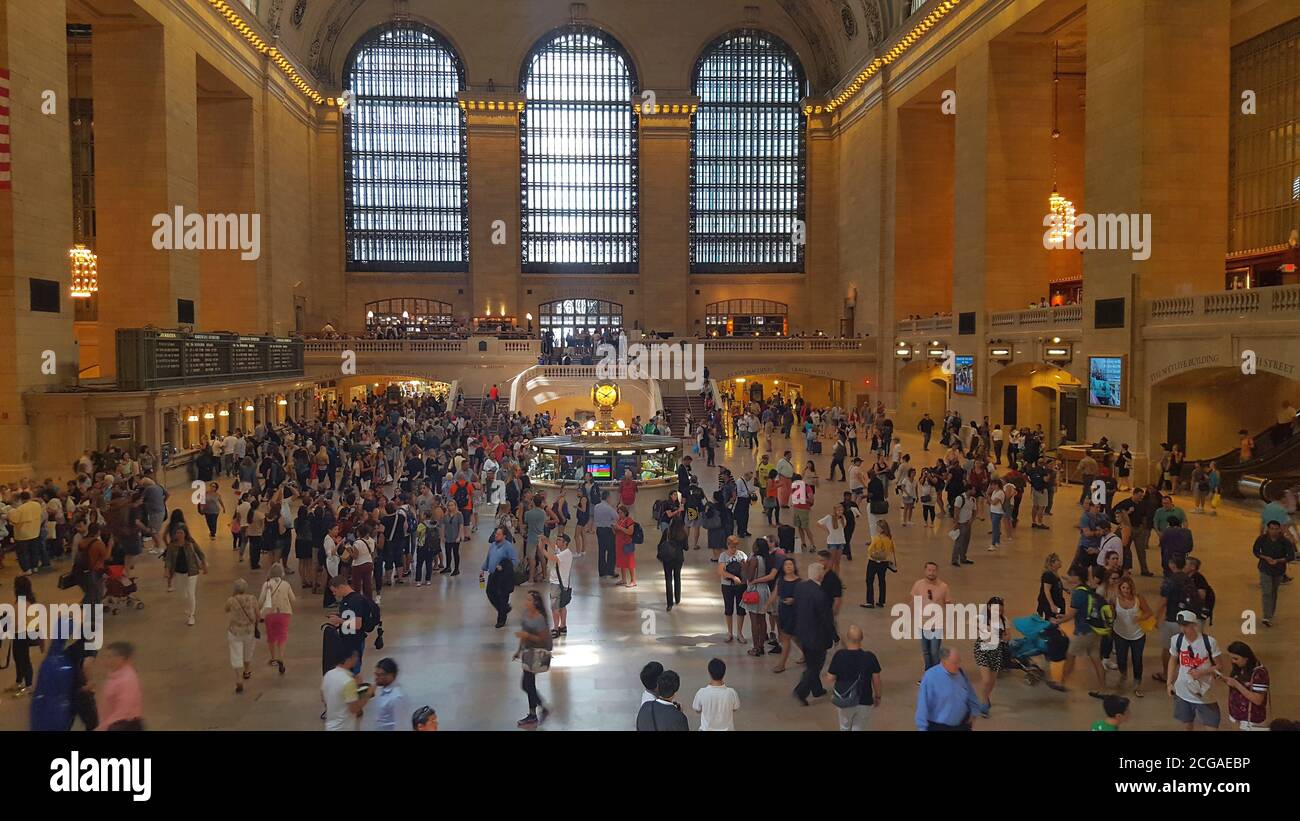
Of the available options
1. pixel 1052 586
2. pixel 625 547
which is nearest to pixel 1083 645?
pixel 1052 586

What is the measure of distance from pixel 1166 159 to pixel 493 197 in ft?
108

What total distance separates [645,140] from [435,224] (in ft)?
38.3

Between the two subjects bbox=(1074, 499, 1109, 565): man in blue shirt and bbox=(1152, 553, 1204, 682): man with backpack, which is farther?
bbox=(1074, 499, 1109, 565): man in blue shirt

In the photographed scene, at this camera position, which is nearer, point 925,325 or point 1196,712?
point 1196,712

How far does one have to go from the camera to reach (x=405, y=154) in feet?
161

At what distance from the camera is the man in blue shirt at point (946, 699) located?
20.4ft

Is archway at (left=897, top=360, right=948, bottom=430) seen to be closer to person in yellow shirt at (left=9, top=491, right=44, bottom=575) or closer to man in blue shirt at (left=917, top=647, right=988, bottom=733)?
person in yellow shirt at (left=9, top=491, right=44, bottom=575)

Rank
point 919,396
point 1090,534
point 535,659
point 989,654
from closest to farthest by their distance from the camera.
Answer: point 535,659 < point 989,654 < point 1090,534 < point 919,396

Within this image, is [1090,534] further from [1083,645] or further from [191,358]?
[191,358]

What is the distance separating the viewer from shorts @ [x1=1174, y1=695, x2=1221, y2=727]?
7043mm

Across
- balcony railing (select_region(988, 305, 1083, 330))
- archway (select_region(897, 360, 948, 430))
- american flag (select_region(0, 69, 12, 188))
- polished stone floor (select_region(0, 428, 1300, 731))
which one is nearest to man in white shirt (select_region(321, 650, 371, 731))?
polished stone floor (select_region(0, 428, 1300, 731))

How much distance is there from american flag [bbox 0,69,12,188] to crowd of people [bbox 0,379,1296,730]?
245 inches

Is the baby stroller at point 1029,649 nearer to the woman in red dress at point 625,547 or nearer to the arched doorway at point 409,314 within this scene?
the woman in red dress at point 625,547
